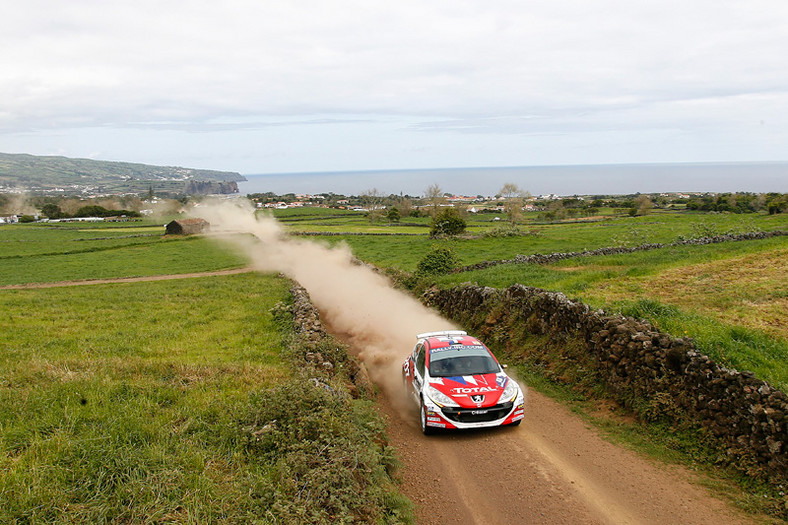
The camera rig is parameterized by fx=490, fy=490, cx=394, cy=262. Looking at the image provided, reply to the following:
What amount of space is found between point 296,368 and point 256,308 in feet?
37.7

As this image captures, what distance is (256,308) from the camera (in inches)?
909

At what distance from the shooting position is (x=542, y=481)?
29.3ft

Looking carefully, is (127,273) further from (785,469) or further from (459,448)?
(785,469)

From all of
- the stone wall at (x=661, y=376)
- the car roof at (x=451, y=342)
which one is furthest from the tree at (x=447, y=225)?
the car roof at (x=451, y=342)

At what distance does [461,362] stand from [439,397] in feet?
4.78

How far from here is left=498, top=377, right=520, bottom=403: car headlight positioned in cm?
1076

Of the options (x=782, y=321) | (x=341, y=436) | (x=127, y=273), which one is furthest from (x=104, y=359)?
(x=127, y=273)

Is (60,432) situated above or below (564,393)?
above

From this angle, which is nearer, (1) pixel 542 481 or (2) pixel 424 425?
(1) pixel 542 481

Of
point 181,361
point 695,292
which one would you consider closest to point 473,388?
point 181,361

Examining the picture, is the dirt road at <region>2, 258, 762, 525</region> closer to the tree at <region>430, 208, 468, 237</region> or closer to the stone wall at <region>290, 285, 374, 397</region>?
the stone wall at <region>290, 285, 374, 397</region>

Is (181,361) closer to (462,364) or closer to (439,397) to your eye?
(439,397)

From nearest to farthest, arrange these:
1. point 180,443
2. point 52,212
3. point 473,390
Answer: point 180,443, point 473,390, point 52,212

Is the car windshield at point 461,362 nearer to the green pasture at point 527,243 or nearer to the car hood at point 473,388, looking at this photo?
the car hood at point 473,388
